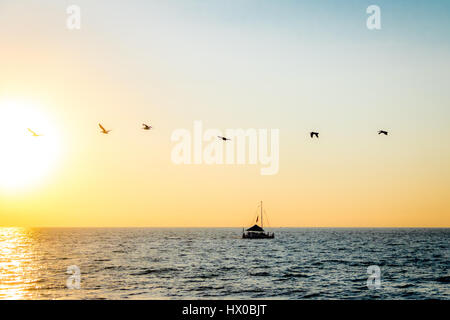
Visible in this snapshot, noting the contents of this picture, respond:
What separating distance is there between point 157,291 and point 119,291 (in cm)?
310

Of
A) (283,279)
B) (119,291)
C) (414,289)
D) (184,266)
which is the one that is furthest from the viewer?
(184,266)

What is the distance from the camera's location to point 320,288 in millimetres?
41812
